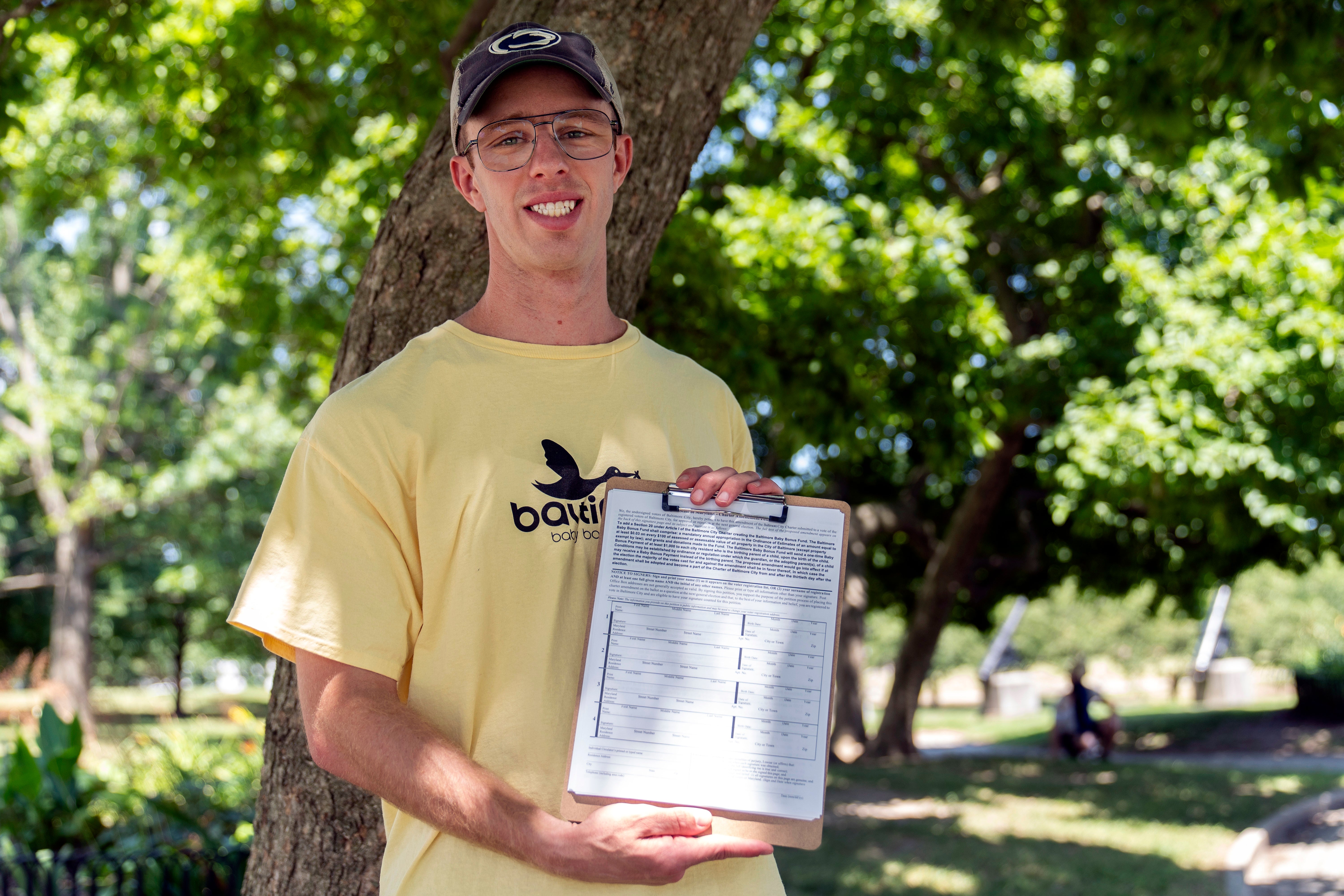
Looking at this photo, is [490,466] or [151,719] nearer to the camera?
[490,466]

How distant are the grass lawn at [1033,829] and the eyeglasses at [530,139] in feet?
22.9

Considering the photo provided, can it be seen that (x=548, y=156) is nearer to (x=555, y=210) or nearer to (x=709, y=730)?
(x=555, y=210)

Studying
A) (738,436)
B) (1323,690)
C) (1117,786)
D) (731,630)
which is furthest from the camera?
(1323,690)

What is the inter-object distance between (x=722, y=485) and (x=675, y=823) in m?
0.49

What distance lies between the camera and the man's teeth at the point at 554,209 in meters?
1.80

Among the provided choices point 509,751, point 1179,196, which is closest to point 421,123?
point 509,751

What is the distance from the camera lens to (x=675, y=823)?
156 cm

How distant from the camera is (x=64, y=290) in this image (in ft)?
76.8

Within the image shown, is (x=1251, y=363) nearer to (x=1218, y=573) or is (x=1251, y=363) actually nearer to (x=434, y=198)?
(x=1218, y=573)

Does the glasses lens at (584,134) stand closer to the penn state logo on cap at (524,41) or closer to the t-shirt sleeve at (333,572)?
the penn state logo on cap at (524,41)

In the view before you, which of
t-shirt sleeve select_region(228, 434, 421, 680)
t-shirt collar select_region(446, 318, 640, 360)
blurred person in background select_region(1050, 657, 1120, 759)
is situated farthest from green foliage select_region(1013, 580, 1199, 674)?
t-shirt sleeve select_region(228, 434, 421, 680)

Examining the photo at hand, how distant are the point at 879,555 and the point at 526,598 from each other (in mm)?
18681

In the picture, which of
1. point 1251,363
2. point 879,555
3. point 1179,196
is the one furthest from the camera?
point 879,555

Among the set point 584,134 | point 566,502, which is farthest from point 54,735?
point 584,134
